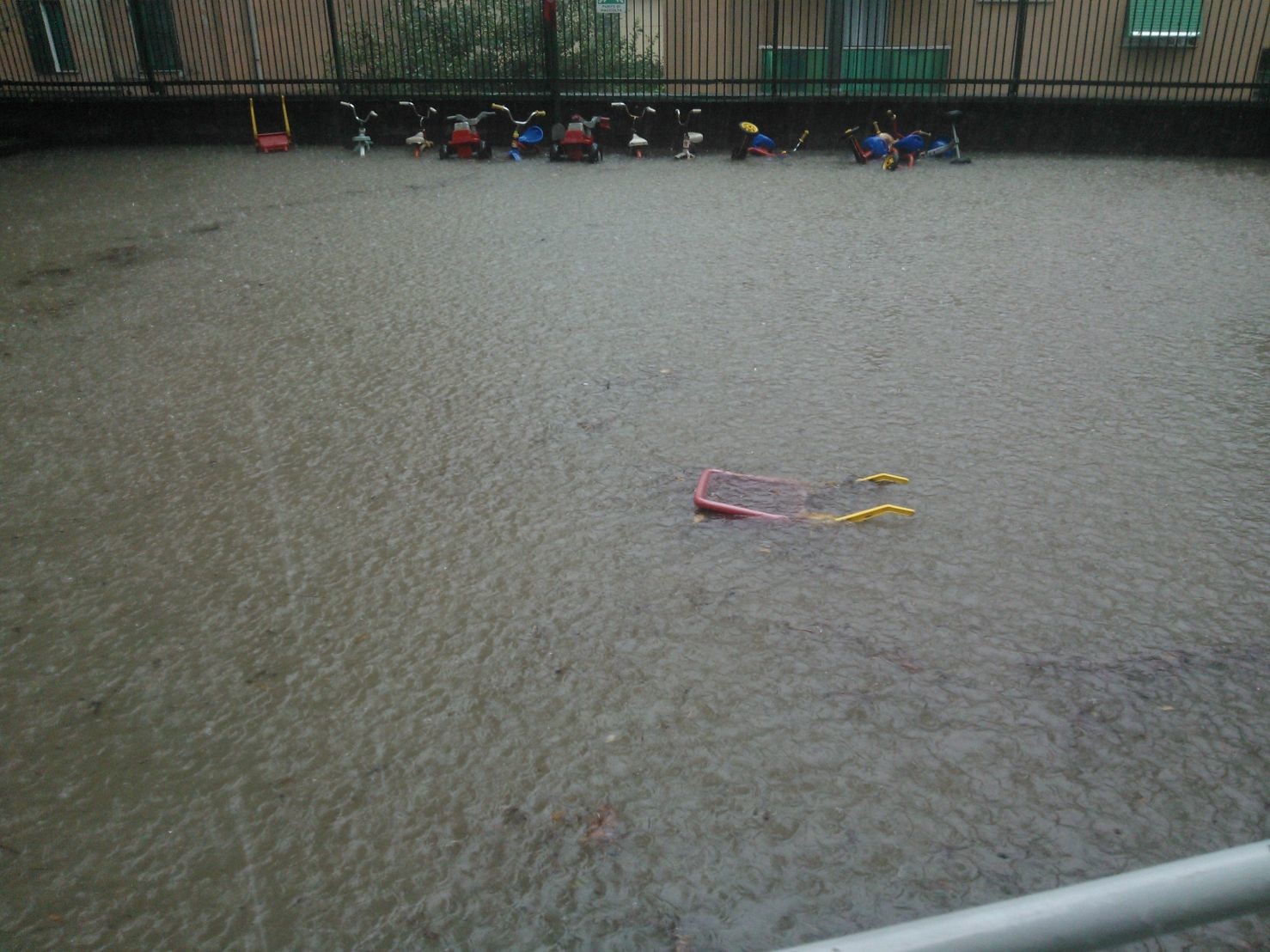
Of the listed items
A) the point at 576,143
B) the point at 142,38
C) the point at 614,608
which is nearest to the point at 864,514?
the point at 614,608

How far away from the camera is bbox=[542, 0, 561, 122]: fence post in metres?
12.7

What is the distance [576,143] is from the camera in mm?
11680

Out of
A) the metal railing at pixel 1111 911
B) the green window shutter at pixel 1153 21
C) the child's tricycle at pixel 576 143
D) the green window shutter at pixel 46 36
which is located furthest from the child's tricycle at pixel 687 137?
the metal railing at pixel 1111 911

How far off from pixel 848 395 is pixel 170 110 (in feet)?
39.1

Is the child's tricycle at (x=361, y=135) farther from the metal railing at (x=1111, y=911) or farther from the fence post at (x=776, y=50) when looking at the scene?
Result: the metal railing at (x=1111, y=911)

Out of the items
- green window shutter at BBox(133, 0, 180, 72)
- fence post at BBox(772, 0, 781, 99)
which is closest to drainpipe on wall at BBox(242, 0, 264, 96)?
→ green window shutter at BBox(133, 0, 180, 72)

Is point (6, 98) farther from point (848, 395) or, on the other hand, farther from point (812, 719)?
point (812, 719)

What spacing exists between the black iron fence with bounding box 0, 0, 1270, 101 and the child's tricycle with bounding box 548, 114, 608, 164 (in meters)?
1.25

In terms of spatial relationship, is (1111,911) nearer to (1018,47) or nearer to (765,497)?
(765,497)

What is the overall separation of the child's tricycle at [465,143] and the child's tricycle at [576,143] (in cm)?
77

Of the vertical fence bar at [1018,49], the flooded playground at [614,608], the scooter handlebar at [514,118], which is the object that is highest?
the vertical fence bar at [1018,49]

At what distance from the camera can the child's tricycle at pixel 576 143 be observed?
1166 centimetres

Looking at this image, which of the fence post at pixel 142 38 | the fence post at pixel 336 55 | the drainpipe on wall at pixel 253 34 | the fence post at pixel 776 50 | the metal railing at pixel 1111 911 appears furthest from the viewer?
the drainpipe on wall at pixel 253 34

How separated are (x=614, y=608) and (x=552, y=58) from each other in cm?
1133
